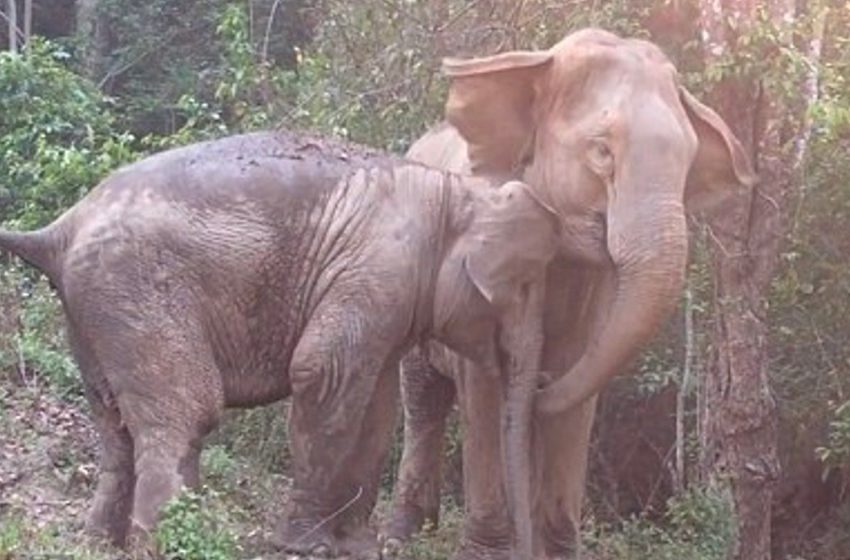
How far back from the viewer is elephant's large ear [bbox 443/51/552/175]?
810cm

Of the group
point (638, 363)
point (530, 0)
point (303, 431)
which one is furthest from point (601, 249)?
point (638, 363)

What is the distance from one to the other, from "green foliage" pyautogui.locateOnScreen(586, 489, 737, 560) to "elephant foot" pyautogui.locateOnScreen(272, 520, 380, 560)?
1.68m

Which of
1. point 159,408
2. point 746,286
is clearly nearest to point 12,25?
point 746,286

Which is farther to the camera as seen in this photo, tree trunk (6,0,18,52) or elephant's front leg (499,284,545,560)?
tree trunk (6,0,18,52)

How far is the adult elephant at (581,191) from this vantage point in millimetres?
7473

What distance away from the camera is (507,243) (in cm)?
751

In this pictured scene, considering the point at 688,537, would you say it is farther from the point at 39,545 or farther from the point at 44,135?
the point at 44,135

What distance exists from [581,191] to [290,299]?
49.3 inches

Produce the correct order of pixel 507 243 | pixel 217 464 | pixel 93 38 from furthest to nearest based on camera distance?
pixel 93 38 < pixel 217 464 < pixel 507 243

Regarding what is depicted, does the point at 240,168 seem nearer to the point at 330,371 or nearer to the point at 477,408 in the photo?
A: the point at 330,371

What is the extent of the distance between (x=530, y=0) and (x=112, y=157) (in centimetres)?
372

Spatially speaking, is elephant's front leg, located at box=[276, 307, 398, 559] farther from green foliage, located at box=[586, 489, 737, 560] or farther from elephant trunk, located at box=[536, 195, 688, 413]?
green foliage, located at box=[586, 489, 737, 560]

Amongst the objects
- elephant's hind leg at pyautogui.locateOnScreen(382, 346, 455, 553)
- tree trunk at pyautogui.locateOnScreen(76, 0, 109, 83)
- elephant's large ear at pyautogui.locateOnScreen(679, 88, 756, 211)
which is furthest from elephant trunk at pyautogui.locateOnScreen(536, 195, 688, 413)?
tree trunk at pyautogui.locateOnScreen(76, 0, 109, 83)

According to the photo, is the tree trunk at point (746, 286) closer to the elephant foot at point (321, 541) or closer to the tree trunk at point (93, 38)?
the elephant foot at point (321, 541)
